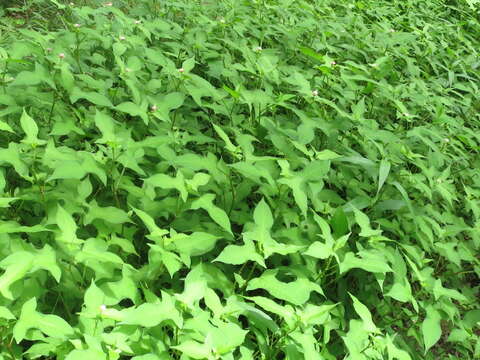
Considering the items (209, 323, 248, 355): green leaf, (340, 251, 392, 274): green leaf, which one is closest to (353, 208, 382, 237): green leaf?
(340, 251, 392, 274): green leaf

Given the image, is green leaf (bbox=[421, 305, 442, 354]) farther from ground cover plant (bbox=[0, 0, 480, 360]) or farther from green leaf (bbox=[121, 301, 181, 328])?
green leaf (bbox=[121, 301, 181, 328])

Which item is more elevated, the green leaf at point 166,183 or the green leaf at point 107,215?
the green leaf at point 166,183

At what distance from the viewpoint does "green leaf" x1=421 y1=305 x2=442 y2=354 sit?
1817 millimetres

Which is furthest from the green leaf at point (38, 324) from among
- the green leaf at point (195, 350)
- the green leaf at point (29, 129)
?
the green leaf at point (29, 129)

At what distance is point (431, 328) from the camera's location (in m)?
1.87

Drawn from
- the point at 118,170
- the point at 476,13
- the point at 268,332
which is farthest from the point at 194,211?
the point at 476,13

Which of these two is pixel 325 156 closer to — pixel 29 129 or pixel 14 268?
pixel 29 129

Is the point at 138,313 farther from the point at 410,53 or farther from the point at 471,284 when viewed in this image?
the point at 410,53

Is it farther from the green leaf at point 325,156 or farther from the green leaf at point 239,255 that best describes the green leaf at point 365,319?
the green leaf at point 325,156

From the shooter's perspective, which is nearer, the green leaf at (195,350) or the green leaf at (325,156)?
the green leaf at (195,350)

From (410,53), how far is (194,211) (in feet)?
10.0

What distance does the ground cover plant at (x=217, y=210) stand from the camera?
1449 millimetres

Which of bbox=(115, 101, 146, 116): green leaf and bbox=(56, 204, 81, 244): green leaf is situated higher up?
bbox=(115, 101, 146, 116): green leaf

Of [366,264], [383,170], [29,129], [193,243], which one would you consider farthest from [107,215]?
[383,170]
